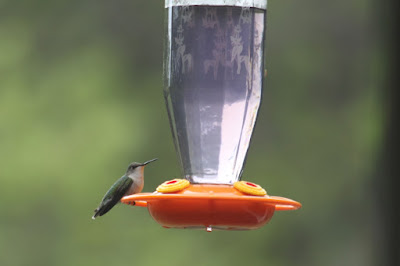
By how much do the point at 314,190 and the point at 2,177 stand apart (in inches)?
143

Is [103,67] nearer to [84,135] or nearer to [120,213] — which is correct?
[84,135]

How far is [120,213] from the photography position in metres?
12.9

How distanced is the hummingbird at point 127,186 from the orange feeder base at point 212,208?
5.36 feet

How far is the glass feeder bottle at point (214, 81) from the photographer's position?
4.30 meters

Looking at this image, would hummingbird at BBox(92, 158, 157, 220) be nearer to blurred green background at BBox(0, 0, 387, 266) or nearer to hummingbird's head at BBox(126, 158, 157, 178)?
hummingbird's head at BBox(126, 158, 157, 178)

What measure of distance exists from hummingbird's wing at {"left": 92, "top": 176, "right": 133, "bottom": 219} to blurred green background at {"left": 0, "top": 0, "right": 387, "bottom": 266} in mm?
6254

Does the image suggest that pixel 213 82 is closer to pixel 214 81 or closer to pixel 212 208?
pixel 214 81

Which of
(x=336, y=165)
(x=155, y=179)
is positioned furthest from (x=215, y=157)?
(x=336, y=165)

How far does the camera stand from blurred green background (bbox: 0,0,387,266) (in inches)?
495

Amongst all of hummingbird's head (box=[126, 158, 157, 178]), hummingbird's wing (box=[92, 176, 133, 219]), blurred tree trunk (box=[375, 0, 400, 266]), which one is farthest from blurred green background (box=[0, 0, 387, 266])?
blurred tree trunk (box=[375, 0, 400, 266])

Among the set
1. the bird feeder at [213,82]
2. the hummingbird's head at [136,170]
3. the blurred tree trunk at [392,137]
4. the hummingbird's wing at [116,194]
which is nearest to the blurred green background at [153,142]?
the hummingbird's wing at [116,194]

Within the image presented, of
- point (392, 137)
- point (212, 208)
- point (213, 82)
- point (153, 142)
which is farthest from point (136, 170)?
point (153, 142)

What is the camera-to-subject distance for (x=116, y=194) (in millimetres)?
5926

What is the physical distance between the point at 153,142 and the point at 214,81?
8.29 m
